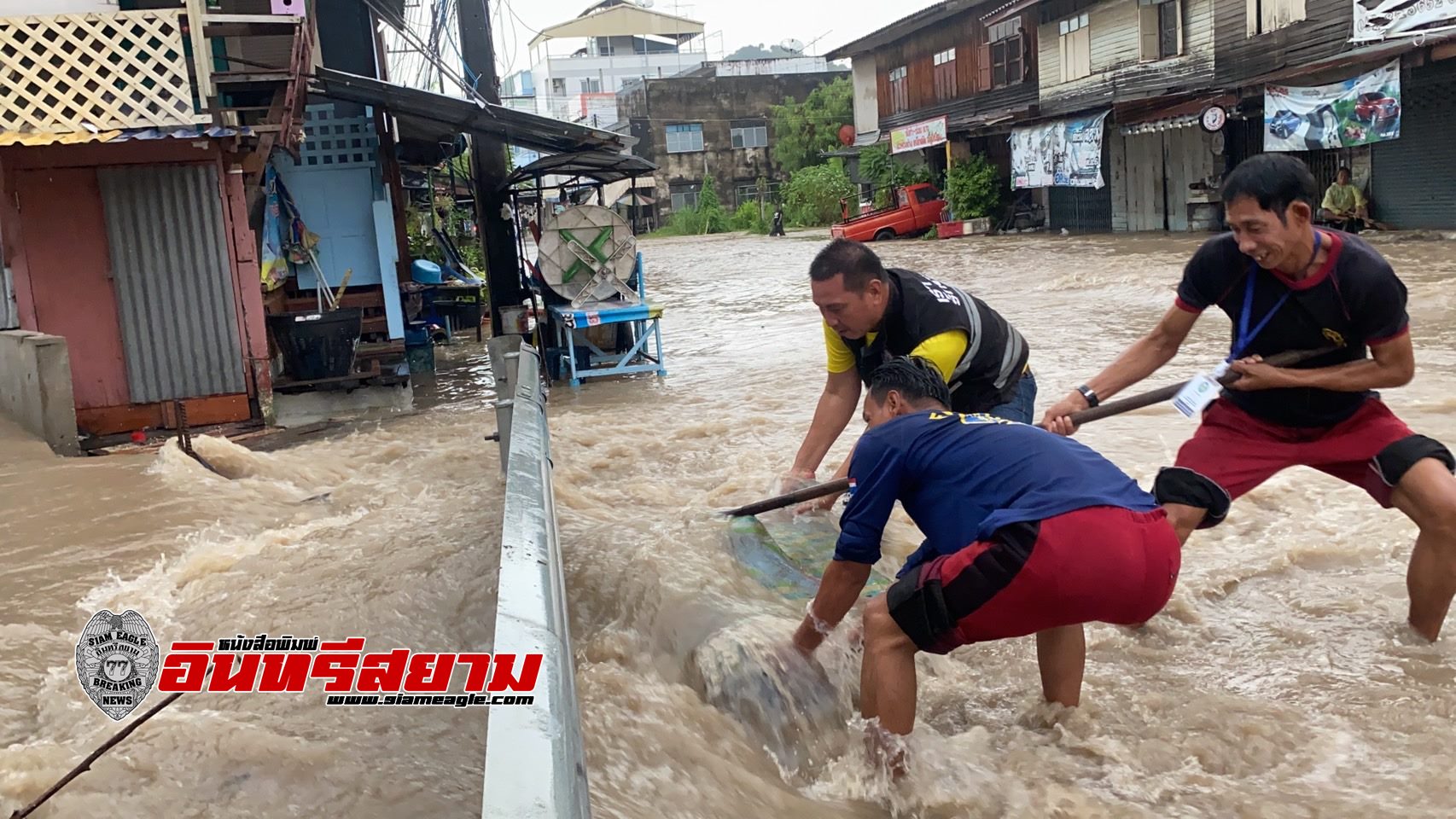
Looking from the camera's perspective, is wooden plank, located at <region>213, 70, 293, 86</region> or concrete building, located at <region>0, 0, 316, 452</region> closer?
concrete building, located at <region>0, 0, 316, 452</region>

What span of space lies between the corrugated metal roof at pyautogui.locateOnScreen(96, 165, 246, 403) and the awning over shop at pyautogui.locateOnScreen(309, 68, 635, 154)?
1.62 meters

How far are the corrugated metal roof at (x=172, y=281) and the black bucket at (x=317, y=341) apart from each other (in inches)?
19.1

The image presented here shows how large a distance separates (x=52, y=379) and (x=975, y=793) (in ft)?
23.5

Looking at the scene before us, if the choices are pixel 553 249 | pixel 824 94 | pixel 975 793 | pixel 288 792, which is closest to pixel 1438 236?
pixel 553 249

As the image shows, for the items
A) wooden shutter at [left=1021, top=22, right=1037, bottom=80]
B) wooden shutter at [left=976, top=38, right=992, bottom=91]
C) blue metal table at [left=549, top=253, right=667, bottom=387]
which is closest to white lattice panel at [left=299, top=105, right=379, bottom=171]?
blue metal table at [left=549, top=253, right=667, bottom=387]

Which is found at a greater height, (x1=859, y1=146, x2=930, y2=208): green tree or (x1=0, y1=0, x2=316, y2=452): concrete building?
(x1=859, y1=146, x2=930, y2=208): green tree

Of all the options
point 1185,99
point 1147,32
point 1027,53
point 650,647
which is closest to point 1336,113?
point 1185,99

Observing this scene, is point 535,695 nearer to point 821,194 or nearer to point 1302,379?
point 1302,379

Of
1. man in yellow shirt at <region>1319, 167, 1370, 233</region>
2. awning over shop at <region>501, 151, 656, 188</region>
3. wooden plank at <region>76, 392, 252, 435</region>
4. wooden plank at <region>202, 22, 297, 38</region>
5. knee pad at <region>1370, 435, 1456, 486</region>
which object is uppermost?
wooden plank at <region>202, 22, 297, 38</region>

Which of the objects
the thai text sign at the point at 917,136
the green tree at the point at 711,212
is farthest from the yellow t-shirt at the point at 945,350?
the green tree at the point at 711,212

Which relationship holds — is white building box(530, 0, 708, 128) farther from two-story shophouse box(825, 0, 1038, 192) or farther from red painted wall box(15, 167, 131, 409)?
red painted wall box(15, 167, 131, 409)

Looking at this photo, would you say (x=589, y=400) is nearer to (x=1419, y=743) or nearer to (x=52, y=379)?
(x=52, y=379)

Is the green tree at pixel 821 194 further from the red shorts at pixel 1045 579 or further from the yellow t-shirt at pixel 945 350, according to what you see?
the red shorts at pixel 1045 579

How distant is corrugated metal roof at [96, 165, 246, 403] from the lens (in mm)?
9070
